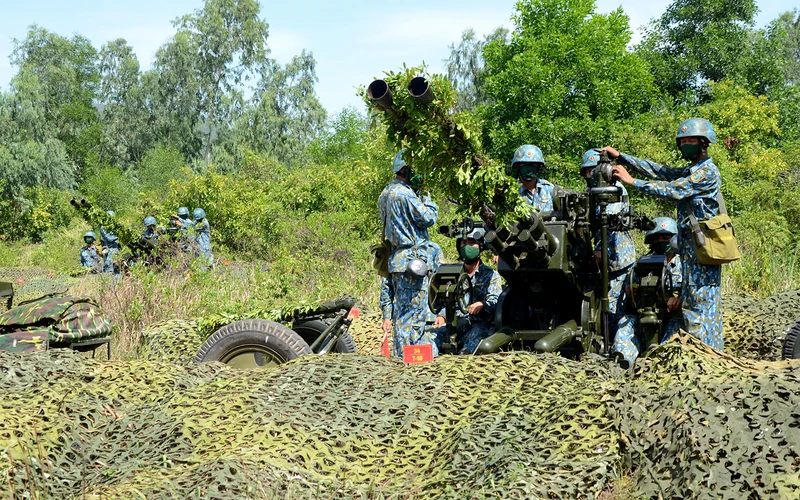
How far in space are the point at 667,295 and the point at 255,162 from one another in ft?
88.8

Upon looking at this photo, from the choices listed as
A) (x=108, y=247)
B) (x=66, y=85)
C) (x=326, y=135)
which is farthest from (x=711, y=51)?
(x=66, y=85)

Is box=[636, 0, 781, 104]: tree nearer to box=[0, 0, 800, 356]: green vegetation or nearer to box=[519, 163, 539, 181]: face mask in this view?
box=[0, 0, 800, 356]: green vegetation

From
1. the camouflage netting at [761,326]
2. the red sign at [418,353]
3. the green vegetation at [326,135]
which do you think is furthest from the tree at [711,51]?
the red sign at [418,353]

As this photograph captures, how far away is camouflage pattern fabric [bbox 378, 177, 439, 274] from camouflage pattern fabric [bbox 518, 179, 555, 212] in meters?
0.83

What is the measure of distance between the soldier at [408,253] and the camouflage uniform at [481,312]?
33 cm

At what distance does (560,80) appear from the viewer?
2770 centimetres

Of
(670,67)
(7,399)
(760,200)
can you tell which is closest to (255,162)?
(670,67)

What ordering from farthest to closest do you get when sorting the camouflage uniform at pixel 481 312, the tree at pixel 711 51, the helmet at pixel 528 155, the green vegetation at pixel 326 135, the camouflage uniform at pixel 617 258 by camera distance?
1. the tree at pixel 711 51
2. the green vegetation at pixel 326 135
3. the camouflage uniform at pixel 617 258
4. the camouflage uniform at pixel 481 312
5. the helmet at pixel 528 155

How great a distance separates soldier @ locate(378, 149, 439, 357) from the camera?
25.9 feet

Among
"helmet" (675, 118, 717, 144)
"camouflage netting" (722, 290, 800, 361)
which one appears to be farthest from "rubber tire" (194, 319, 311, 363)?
"camouflage netting" (722, 290, 800, 361)

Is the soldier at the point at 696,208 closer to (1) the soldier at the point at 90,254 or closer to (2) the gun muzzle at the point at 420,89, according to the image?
(2) the gun muzzle at the point at 420,89

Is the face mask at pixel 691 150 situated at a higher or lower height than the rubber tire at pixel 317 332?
higher

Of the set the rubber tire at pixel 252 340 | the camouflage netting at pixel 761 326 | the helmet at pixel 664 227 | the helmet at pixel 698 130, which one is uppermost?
the helmet at pixel 698 130

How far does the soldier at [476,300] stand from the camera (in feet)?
25.1
